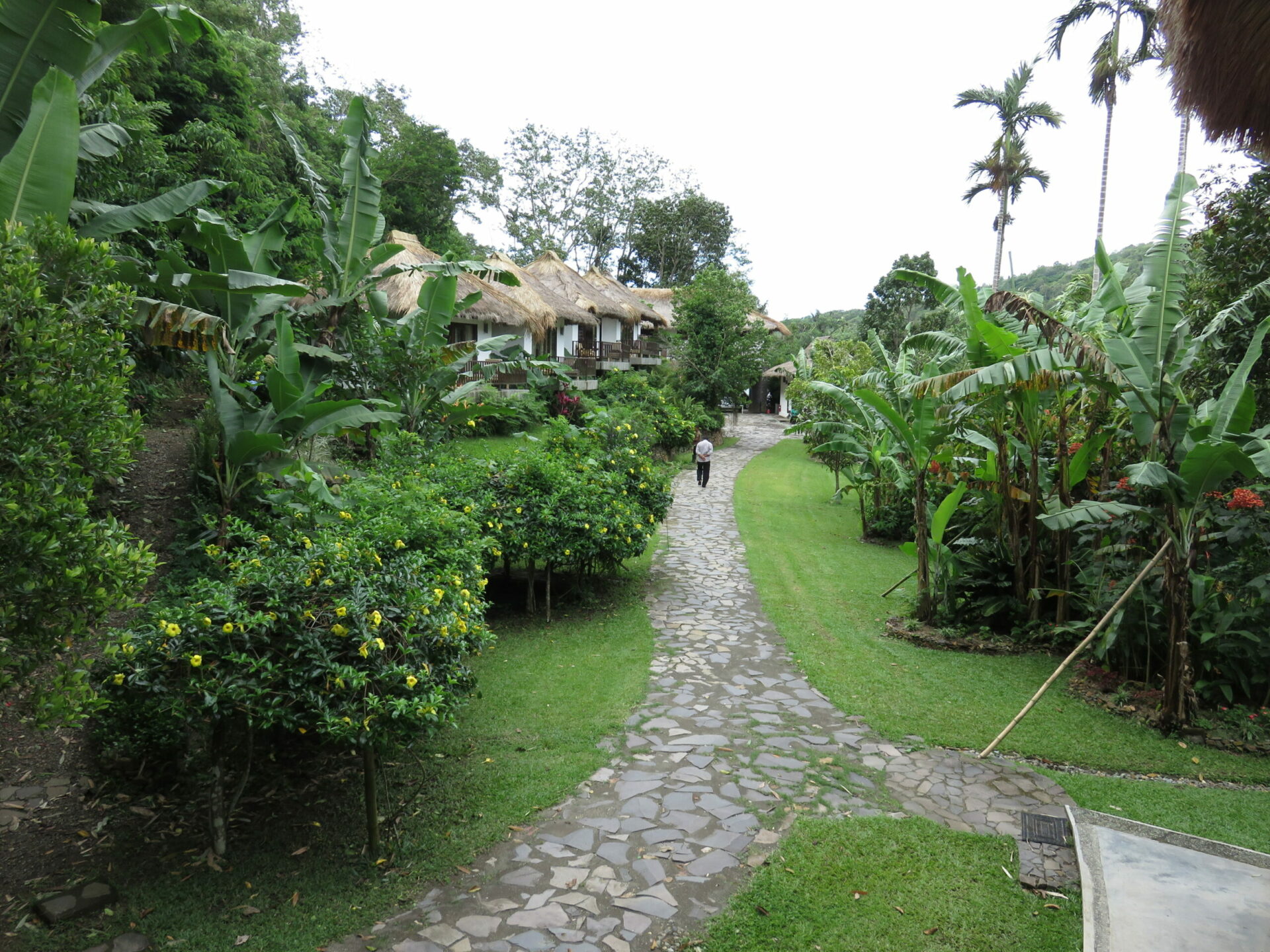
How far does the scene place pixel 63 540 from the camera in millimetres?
3160

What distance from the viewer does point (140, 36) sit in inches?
228

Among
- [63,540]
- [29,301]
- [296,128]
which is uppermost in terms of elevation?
[296,128]

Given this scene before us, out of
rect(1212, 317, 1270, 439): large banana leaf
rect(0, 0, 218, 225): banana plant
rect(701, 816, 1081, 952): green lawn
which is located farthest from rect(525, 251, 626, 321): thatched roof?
rect(701, 816, 1081, 952): green lawn

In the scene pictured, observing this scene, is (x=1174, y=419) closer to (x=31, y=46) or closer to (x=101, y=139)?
(x=31, y=46)

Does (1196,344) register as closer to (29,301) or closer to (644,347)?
(29,301)

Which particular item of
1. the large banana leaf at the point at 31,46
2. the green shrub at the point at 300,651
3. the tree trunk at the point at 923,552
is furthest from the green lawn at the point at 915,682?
the large banana leaf at the point at 31,46

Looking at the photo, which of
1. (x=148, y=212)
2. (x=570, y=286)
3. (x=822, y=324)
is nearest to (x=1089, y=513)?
(x=148, y=212)

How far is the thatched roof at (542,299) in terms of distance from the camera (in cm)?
2659

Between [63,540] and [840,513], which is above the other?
[63,540]

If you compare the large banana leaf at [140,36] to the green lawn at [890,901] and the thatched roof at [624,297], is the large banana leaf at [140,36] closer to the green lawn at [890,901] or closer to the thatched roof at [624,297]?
the green lawn at [890,901]

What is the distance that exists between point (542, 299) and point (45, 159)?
23.7 meters

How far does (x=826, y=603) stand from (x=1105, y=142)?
72.7 ft

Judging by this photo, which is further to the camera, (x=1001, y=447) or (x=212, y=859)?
(x=1001, y=447)

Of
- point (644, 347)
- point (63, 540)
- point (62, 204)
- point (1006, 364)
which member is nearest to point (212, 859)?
point (63, 540)
